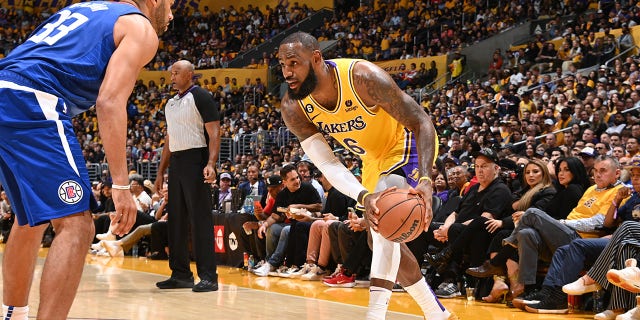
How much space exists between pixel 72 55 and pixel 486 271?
15.0 ft

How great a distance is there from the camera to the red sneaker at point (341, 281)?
800cm

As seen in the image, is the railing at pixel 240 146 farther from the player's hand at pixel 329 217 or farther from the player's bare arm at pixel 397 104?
the player's bare arm at pixel 397 104

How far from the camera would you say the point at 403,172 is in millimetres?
4746

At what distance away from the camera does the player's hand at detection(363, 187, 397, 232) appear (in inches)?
165

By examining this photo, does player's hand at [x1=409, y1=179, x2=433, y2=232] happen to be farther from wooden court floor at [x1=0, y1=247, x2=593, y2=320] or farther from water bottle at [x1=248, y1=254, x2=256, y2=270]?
water bottle at [x1=248, y1=254, x2=256, y2=270]

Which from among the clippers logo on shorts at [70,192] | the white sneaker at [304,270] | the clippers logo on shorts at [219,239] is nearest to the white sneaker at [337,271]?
the white sneaker at [304,270]

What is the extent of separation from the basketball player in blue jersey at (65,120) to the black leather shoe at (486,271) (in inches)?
169

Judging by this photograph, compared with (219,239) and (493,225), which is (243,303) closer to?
(493,225)

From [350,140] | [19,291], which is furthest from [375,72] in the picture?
[19,291]

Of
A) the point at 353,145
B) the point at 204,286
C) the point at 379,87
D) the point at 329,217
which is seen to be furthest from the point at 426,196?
the point at 329,217

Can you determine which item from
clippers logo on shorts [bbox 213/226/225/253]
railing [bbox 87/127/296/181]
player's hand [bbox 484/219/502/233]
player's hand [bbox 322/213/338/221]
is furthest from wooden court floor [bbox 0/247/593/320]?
railing [bbox 87/127/296/181]

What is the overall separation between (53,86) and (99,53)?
231 millimetres

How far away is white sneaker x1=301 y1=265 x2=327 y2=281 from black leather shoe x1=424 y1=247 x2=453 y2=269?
1706 millimetres

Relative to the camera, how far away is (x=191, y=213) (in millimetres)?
7371
